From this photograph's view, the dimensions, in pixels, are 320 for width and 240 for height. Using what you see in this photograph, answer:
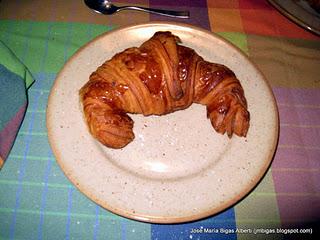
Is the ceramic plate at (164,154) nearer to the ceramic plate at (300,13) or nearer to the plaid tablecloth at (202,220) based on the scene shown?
the plaid tablecloth at (202,220)

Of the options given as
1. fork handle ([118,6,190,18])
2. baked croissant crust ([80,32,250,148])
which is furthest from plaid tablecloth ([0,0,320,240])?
baked croissant crust ([80,32,250,148])

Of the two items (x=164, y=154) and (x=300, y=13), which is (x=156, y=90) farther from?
(x=300, y=13)

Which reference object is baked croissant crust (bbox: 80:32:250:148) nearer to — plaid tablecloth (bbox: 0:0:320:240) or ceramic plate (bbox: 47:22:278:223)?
ceramic plate (bbox: 47:22:278:223)

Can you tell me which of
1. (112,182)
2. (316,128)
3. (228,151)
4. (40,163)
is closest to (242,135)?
(228,151)

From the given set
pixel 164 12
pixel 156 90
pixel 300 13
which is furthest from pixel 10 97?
pixel 300 13

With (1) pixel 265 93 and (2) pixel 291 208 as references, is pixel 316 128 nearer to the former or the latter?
(1) pixel 265 93
